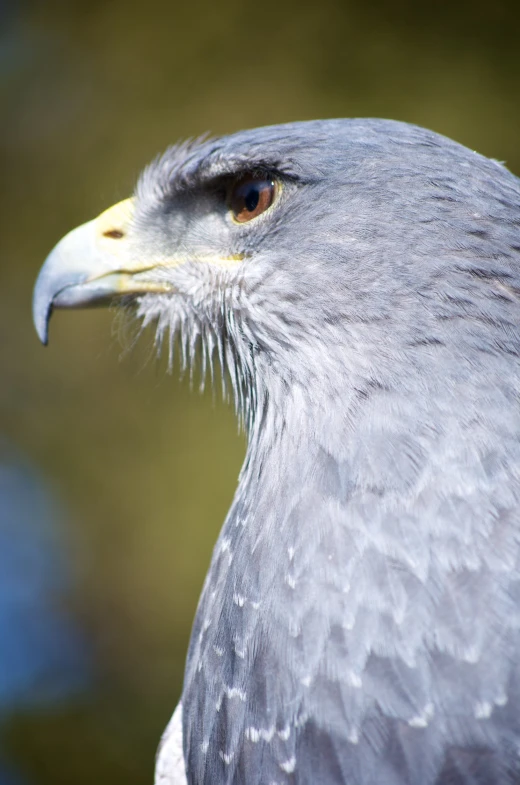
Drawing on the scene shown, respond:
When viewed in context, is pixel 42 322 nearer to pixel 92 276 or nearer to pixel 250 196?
pixel 92 276

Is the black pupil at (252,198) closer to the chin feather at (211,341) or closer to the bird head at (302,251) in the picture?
the bird head at (302,251)

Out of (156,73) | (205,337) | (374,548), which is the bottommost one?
(374,548)

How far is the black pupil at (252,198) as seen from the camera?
61.3 inches

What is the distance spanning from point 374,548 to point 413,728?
9.4 inches

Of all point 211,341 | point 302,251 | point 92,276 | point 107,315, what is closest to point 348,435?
point 302,251

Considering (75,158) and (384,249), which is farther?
(75,158)

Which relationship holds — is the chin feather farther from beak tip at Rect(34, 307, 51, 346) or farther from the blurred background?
the blurred background

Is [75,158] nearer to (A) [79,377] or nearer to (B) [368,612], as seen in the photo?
(A) [79,377]

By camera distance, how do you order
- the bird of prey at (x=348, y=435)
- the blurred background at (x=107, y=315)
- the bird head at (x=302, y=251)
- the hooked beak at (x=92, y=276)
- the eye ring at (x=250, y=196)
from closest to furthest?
the bird of prey at (x=348, y=435), the bird head at (x=302, y=251), the eye ring at (x=250, y=196), the hooked beak at (x=92, y=276), the blurred background at (x=107, y=315)

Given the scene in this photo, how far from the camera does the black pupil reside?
1.56 m

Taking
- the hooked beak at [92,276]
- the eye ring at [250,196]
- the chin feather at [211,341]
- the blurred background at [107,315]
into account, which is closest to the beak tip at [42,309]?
the hooked beak at [92,276]

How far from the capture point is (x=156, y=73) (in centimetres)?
496

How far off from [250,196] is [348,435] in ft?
1.78

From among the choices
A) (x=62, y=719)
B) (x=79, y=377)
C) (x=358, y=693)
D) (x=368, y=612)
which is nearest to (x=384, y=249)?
(x=368, y=612)
